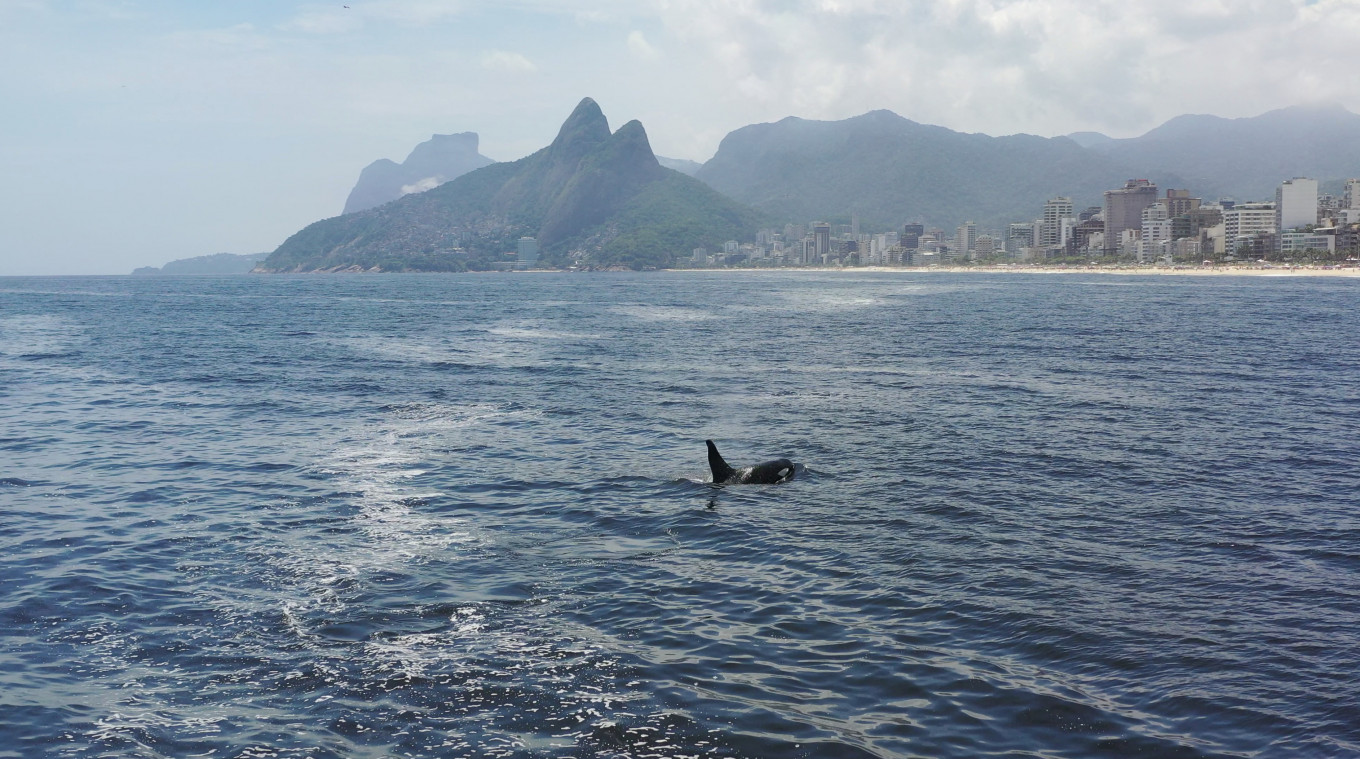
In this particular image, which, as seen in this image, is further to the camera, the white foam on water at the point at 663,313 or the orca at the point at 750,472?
the white foam on water at the point at 663,313

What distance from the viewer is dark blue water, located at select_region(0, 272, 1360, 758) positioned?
1253 centimetres

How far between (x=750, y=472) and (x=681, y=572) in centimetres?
828


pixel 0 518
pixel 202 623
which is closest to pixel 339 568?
pixel 202 623

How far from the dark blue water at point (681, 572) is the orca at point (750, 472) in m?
1.11

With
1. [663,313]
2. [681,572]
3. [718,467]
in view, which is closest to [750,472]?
[718,467]

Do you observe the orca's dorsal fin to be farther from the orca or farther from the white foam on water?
the white foam on water

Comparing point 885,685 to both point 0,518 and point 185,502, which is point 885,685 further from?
point 0,518

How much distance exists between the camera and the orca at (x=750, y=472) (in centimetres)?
2605

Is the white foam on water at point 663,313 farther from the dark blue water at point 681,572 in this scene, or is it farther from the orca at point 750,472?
the orca at point 750,472

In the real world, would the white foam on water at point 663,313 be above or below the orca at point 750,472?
above

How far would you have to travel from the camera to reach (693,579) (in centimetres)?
1812

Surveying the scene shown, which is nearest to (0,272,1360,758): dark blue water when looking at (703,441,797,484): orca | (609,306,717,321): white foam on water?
(703,441,797,484): orca

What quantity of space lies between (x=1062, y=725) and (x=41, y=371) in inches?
2381

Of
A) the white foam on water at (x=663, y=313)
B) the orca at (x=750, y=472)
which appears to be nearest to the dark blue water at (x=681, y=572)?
the orca at (x=750, y=472)
